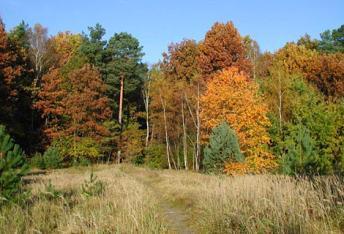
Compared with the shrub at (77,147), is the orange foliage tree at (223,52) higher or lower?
higher

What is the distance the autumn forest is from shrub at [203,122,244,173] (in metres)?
0.08

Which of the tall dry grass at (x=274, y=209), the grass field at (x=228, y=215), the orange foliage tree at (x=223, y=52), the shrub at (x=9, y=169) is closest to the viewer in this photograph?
the tall dry grass at (x=274, y=209)

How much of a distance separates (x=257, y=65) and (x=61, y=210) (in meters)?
50.2

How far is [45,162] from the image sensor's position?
3597cm

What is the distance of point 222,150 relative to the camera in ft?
87.6

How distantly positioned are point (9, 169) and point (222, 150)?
17150 millimetres

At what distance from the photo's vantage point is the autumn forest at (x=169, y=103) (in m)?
34.5

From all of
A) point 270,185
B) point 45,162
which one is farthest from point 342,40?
point 270,185

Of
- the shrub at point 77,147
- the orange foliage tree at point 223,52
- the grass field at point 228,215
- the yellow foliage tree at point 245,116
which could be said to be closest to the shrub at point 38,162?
the shrub at point 77,147

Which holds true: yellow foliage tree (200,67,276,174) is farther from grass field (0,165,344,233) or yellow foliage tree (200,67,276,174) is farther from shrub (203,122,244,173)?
grass field (0,165,344,233)

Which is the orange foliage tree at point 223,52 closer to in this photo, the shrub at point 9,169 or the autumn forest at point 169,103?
the autumn forest at point 169,103

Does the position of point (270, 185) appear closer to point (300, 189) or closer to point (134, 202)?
point (300, 189)

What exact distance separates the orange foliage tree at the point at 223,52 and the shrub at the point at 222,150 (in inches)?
824

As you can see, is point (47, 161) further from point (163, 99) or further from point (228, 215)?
point (228, 215)
